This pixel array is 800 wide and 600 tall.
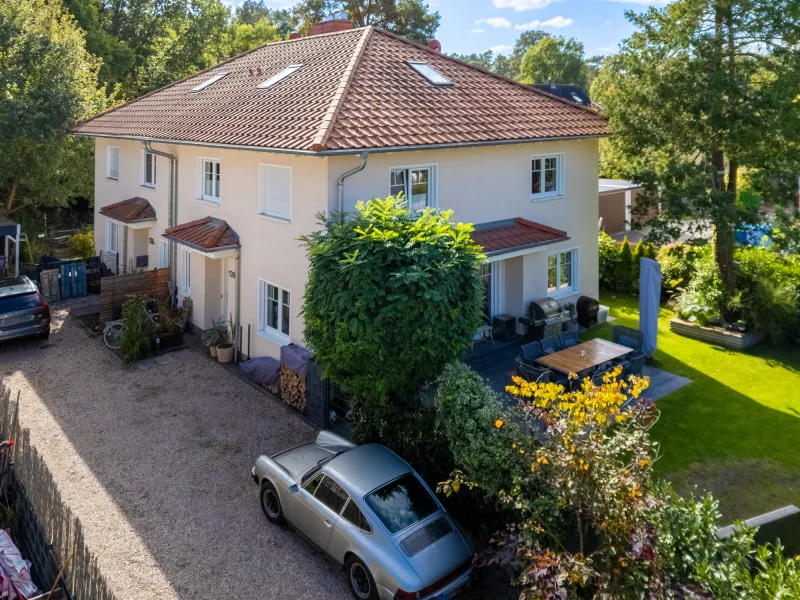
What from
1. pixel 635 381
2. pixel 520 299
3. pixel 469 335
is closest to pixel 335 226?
pixel 469 335

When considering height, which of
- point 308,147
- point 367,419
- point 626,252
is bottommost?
point 367,419

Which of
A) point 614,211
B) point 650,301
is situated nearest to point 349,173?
point 650,301

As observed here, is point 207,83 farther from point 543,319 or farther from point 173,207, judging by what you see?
point 543,319

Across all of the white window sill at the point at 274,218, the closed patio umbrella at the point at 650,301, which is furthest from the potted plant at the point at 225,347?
the closed patio umbrella at the point at 650,301

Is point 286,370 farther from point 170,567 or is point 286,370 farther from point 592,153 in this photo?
point 592,153

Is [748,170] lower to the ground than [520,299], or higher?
higher

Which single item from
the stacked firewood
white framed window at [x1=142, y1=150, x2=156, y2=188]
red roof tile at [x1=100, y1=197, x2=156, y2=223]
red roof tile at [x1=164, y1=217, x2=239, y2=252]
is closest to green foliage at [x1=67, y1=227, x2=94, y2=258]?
red roof tile at [x1=100, y1=197, x2=156, y2=223]

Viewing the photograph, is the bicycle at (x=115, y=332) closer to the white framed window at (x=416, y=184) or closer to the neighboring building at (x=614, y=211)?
the white framed window at (x=416, y=184)
